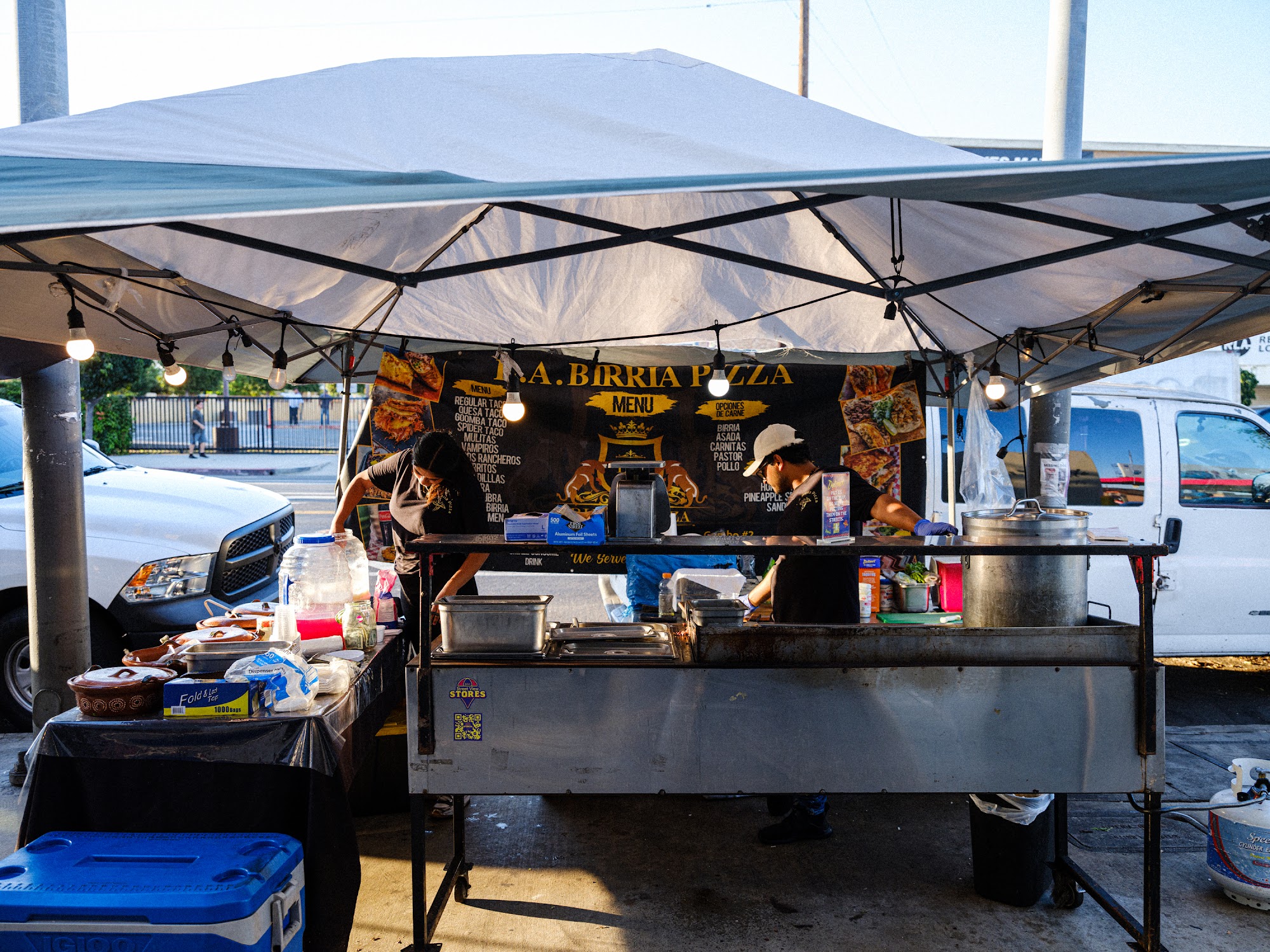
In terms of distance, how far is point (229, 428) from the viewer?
2683 centimetres

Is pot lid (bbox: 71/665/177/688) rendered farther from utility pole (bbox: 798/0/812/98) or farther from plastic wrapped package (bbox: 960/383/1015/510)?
utility pole (bbox: 798/0/812/98)

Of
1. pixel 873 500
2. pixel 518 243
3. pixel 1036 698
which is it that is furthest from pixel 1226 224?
pixel 518 243

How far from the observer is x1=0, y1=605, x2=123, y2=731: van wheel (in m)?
5.51

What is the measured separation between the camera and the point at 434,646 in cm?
359

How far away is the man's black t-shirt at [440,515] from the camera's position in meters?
4.84

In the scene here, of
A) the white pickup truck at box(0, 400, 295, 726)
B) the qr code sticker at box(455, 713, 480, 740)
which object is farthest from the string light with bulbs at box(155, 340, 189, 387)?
the qr code sticker at box(455, 713, 480, 740)

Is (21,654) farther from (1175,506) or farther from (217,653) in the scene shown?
(1175,506)

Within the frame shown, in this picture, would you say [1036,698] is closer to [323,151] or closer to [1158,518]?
[323,151]

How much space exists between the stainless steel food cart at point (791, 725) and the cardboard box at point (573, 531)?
0.80 feet

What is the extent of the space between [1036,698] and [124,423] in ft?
77.2

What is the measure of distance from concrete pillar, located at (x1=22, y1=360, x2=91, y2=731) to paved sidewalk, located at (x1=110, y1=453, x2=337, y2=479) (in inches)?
696

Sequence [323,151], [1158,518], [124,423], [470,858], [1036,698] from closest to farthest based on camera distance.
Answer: [323,151] < [1036,698] < [470,858] < [1158,518] < [124,423]

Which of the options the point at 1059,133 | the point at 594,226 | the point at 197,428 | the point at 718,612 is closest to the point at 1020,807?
the point at 718,612

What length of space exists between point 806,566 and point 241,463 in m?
22.9
